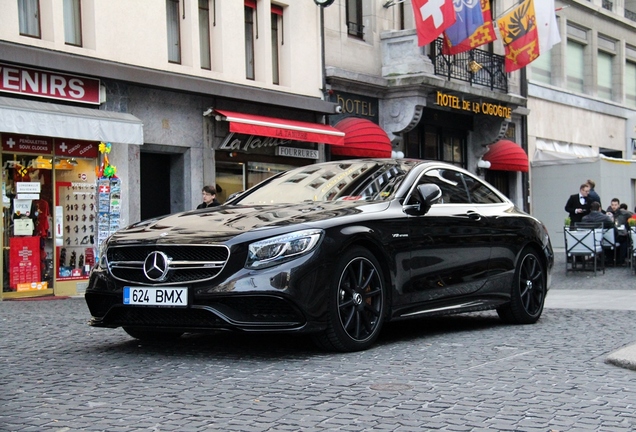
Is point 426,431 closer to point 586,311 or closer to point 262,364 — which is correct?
point 262,364

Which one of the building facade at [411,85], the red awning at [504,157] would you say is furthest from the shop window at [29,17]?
the red awning at [504,157]

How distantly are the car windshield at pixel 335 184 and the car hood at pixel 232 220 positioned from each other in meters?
0.27

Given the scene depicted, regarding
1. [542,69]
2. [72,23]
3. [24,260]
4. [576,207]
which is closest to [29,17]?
[72,23]

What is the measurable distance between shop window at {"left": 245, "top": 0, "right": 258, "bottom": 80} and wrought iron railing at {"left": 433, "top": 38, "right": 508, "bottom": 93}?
5913 mm

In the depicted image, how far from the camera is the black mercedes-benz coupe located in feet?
22.0

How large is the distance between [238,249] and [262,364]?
0.80m

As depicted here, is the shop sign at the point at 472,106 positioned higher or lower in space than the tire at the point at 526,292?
higher

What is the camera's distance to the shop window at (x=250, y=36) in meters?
21.1

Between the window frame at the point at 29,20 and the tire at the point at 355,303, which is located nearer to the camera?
the tire at the point at 355,303

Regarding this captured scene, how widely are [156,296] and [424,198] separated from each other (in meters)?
2.30

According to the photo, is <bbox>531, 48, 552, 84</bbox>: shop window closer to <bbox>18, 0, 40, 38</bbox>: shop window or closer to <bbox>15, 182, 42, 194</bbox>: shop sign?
<bbox>18, 0, 40, 38</bbox>: shop window

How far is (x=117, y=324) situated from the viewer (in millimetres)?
7098

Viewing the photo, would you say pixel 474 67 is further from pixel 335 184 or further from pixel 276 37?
pixel 335 184

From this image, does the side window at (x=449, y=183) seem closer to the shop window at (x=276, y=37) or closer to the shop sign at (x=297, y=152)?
the shop sign at (x=297, y=152)
